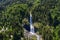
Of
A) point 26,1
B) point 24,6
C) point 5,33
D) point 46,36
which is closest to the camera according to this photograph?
point 5,33

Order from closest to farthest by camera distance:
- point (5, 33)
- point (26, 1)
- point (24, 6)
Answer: point (5, 33) < point (24, 6) < point (26, 1)

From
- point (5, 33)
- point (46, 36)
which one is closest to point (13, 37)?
point (5, 33)

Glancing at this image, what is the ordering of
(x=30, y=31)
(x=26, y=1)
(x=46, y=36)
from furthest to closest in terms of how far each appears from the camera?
(x=26, y=1) < (x=30, y=31) < (x=46, y=36)

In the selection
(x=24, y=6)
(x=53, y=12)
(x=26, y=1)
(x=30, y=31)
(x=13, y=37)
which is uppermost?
(x=26, y=1)

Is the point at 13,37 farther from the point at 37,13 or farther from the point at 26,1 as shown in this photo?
the point at 26,1

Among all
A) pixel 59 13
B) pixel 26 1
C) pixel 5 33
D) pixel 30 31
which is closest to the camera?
pixel 5 33

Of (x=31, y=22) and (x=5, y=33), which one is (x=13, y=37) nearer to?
(x=5, y=33)

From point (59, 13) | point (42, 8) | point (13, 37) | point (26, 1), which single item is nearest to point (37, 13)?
point (42, 8)

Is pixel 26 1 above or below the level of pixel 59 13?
above

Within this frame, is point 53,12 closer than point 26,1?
Yes
